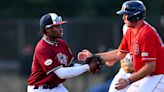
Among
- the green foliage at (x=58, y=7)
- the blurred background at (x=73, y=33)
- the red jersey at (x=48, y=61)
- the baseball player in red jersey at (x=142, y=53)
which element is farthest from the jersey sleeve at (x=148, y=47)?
the green foliage at (x=58, y=7)

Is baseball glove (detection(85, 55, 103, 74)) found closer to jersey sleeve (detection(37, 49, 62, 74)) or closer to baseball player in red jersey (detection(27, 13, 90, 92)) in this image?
baseball player in red jersey (detection(27, 13, 90, 92))

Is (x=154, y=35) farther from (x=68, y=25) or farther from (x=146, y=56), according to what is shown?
(x=68, y=25)

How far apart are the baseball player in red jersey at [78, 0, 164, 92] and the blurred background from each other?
6.67 meters

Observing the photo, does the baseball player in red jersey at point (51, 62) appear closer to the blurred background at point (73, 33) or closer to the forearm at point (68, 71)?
the forearm at point (68, 71)

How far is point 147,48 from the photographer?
11.3m

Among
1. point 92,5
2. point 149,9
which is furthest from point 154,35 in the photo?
point 92,5

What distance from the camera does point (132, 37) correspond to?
11.8m

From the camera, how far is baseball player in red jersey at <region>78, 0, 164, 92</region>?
11.3m

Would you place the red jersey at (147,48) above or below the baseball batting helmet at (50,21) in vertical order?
below

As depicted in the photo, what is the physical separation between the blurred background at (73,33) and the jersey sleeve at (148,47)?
6974 mm

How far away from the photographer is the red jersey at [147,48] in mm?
11273

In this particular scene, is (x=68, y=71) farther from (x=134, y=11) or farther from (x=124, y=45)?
(x=134, y=11)

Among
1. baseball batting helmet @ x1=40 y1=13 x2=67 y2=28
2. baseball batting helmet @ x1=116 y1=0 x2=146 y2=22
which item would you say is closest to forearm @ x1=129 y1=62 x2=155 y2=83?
baseball batting helmet @ x1=116 y1=0 x2=146 y2=22

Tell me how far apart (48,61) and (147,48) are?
1401 millimetres
